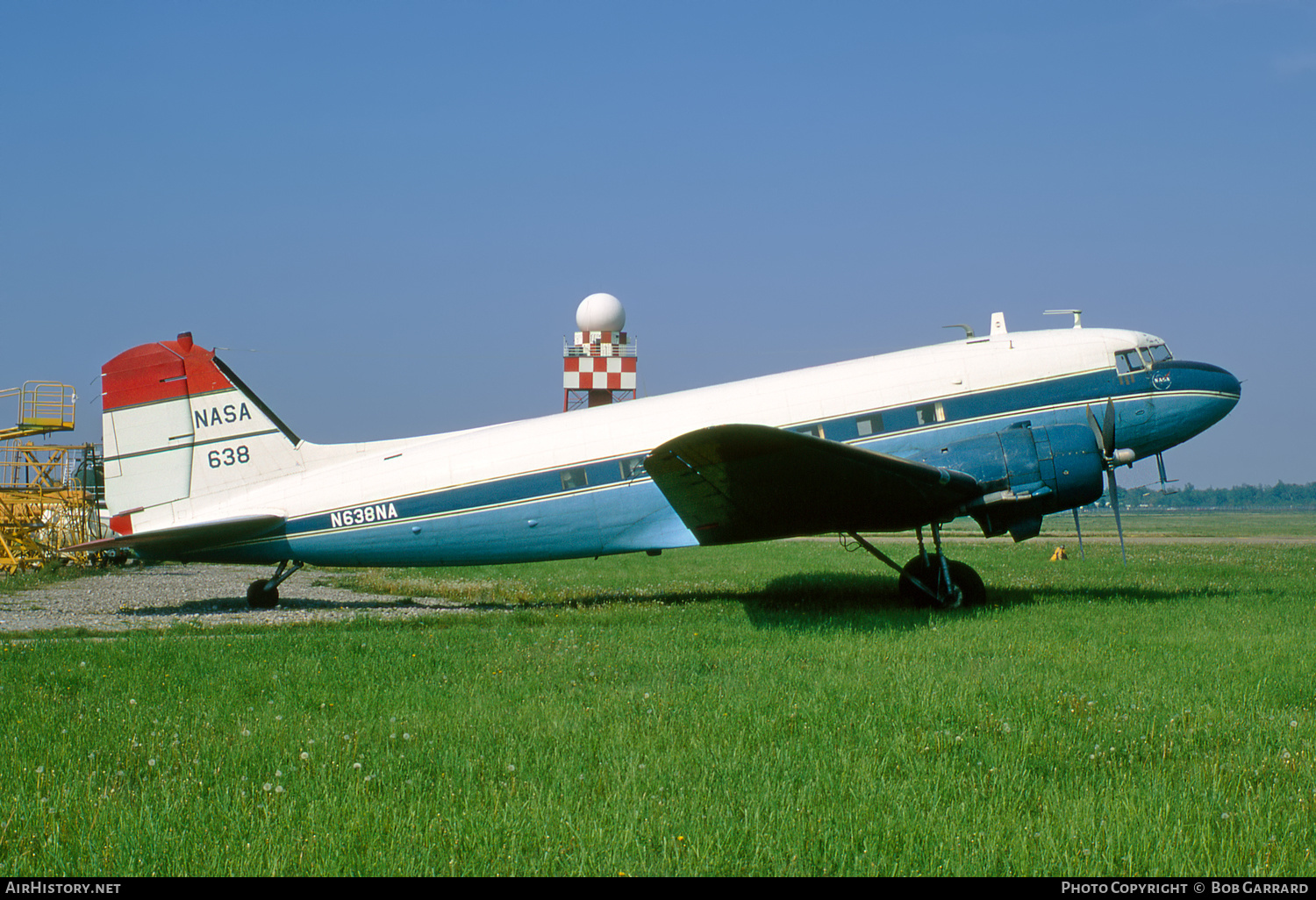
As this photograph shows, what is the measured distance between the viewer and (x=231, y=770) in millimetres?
5145

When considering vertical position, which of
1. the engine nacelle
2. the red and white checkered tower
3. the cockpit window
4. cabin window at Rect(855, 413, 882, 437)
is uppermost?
the red and white checkered tower

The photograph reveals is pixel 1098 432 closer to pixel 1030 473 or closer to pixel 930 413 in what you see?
pixel 1030 473

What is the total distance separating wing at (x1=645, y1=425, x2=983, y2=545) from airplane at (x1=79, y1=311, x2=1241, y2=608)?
4 cm

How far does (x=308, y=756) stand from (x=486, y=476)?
7940mm

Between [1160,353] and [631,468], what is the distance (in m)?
8.06

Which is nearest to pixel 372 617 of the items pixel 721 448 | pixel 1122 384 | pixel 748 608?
pixel 748 608

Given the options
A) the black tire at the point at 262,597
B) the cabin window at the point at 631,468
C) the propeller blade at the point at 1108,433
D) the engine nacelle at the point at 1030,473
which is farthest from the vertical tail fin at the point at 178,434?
the propeller blade at the point at 1108,433

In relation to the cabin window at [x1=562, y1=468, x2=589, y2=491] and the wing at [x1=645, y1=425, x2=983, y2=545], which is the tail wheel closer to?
the wing at [x1=645, y1=425, x2=983, y2=545]

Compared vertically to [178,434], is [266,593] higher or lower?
lower

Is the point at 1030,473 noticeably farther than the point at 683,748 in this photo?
Yes

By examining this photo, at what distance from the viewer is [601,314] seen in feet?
111

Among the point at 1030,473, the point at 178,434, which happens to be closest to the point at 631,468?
the point at 1030,473

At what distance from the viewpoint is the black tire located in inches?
574

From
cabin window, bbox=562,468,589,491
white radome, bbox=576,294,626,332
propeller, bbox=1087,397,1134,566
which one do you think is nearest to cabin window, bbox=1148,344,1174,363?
propeller, bbox=1087,397,1134,566
